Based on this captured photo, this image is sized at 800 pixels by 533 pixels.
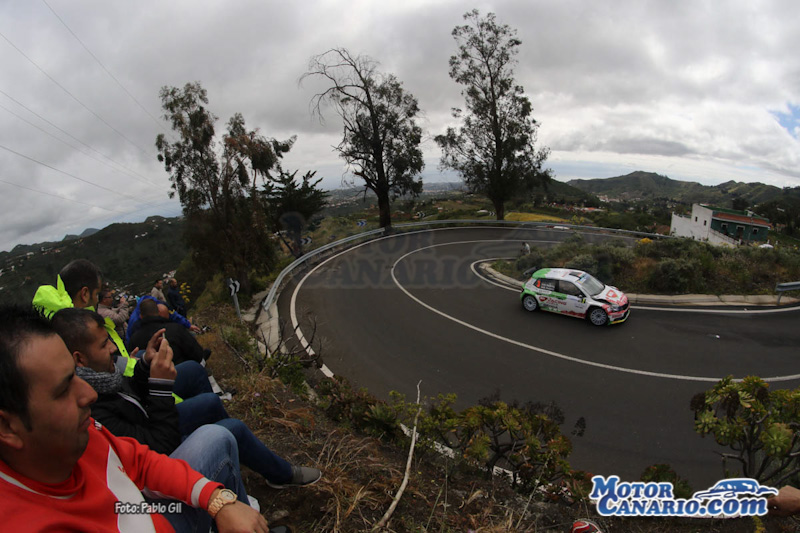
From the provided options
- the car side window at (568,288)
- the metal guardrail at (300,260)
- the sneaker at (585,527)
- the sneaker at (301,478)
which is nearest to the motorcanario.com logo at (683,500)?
the sneaker at (585,527)

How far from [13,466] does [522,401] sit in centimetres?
714

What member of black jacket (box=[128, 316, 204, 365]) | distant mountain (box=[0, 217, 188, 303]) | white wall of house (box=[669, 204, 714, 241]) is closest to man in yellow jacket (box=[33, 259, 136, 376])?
black jacket (box=[128, 316, 204, 365])

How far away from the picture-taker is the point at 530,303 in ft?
37.0

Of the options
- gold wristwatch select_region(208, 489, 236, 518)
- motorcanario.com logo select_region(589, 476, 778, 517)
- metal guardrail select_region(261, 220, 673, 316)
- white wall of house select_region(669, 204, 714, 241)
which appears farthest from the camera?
white wall of house select_region(669, 204, 714, 241)

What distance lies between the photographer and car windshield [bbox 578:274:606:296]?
10.3m

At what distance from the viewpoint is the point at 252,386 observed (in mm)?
4961

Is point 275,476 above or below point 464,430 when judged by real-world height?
above

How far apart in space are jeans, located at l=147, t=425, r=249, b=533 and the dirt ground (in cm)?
66

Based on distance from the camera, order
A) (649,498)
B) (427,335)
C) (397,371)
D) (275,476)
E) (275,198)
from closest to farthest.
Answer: (275,476) < (649,498) < (397,371) < (427,335) < (275,198)

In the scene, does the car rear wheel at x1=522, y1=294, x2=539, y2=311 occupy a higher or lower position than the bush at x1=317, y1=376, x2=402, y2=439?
lower

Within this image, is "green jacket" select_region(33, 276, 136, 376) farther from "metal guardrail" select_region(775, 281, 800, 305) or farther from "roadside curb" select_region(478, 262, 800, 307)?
"metal guardrail" select_region(775, 281, 800, 305)

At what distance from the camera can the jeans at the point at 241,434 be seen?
2688mm

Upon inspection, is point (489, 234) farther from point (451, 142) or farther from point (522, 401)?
point (522, 401)

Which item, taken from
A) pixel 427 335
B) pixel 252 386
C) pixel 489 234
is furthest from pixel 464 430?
pixel 489 234
